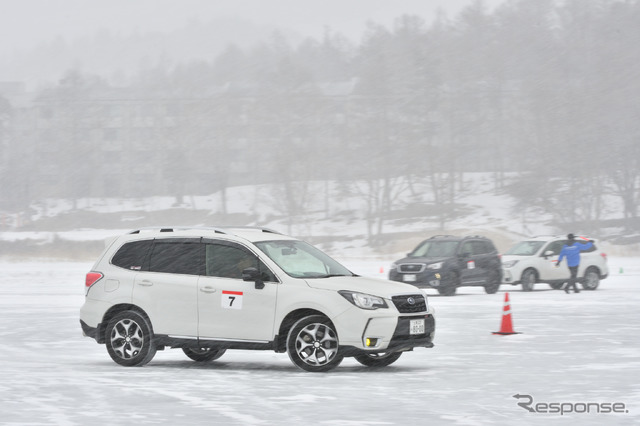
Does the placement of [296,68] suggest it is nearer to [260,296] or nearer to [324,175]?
[324,175]

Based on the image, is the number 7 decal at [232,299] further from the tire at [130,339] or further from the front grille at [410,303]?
the front grille at [410,303]

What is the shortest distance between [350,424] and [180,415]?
62.6 inches

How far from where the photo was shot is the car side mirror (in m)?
12.3

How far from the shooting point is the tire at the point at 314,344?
39.9 feet

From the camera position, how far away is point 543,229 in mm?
111000

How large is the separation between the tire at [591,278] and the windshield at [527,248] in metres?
1.76

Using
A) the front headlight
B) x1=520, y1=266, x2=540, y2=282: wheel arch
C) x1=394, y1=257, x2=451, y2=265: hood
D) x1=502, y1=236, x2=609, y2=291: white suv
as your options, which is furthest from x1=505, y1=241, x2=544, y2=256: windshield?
the front headlight

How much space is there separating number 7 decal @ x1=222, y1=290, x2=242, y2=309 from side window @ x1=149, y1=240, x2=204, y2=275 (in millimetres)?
527

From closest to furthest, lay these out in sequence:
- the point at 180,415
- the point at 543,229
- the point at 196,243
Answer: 1. the point at 180,415
2. the point at 196,243
3. the point at 543,229

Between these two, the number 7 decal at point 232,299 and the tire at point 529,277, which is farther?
the tire at point 529,277

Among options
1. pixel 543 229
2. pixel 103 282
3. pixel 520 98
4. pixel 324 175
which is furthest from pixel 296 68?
pixel 103 282

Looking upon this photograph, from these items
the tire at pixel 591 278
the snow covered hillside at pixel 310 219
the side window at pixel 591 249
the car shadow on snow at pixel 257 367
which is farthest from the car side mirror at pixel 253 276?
the snow covered hillside at pixel 310 219

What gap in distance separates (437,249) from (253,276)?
65.1ft

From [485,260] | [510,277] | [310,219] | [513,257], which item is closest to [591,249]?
[513,257]
